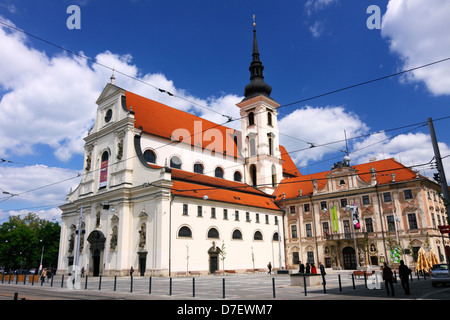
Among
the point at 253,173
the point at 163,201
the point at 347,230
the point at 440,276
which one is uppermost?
the point at 253,173

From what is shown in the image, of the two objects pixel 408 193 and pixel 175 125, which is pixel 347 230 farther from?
pixel 175 125

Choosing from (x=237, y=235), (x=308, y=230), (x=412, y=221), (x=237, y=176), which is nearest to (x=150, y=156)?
(x=237, y=235)

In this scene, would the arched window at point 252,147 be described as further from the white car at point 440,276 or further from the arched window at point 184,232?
the white car at point 440,276

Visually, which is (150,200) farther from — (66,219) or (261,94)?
(261,94)

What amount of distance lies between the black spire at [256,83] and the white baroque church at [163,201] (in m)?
8.61

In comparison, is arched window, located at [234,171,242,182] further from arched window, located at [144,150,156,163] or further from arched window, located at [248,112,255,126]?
arched window, located at [144,150,156,163]

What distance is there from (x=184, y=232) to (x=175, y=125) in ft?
53.8

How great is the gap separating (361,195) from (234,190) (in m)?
15.8

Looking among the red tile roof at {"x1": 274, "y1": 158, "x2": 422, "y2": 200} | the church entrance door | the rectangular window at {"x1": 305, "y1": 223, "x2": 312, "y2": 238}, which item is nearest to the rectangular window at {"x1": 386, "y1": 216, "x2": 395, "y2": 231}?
the red tile roof at {"x1": 274, "y1": 158, "x2": 422, "y2": 200}

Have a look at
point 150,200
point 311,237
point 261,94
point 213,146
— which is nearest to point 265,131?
point 261,94

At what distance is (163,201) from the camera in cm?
3481

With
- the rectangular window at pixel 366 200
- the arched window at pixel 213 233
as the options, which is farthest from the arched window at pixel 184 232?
the rectangular window at pixel 366 200

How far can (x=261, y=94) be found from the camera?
5566cm

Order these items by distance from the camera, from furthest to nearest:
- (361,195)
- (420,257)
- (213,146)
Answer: (213,146), (361,195), (420,257)
